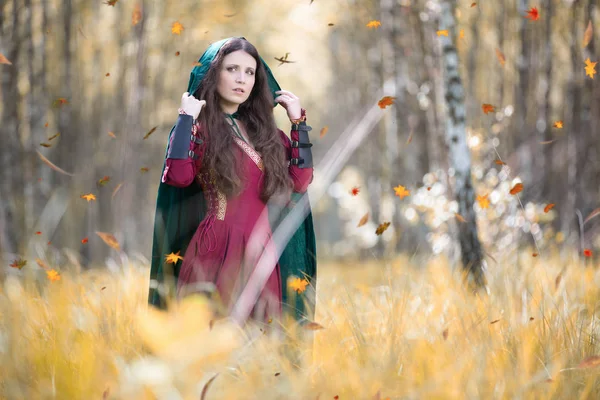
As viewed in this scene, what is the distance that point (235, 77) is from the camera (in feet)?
10.7

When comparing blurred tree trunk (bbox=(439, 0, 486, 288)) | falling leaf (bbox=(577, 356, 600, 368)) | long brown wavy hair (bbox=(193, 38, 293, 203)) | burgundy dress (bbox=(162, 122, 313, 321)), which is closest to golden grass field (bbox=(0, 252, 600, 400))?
falling leaf (bbox=(577, 356, 600, 368))

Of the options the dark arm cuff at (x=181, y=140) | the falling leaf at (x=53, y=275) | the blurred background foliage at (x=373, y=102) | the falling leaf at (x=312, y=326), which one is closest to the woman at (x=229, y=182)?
the dark arm cuff at (x=181, y=140)

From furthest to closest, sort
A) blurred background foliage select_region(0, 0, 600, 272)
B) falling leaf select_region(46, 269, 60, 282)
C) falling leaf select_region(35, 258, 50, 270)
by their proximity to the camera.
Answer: blurred background foliage select_region(0, 0, 600, 272) < falling leaf select_region(35, 258, 50, 270) < falling leaf select_region(46, 269, 60, 282)

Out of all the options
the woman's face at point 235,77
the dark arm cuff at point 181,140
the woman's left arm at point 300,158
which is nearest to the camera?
the dark arm cuff at point 181,140

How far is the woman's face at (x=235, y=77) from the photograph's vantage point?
3.27m

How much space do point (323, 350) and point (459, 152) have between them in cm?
197

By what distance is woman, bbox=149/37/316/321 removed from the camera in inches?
123

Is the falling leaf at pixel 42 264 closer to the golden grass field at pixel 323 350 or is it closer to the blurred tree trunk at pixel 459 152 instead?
the golden grass field at pixel 323 350

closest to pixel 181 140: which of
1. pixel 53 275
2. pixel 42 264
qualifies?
pixel 53 275

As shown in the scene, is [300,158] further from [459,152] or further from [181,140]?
[459,152]

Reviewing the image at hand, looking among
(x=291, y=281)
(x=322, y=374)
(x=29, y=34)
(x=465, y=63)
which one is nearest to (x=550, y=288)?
(x=291, y=281)

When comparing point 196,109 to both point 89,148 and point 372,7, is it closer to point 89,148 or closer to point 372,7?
point 89,148

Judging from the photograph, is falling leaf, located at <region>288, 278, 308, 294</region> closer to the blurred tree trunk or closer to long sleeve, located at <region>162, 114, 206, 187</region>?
long sleeve, located at <region>162, 114, 206, 187</region>

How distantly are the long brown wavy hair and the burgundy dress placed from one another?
0.14 feet
